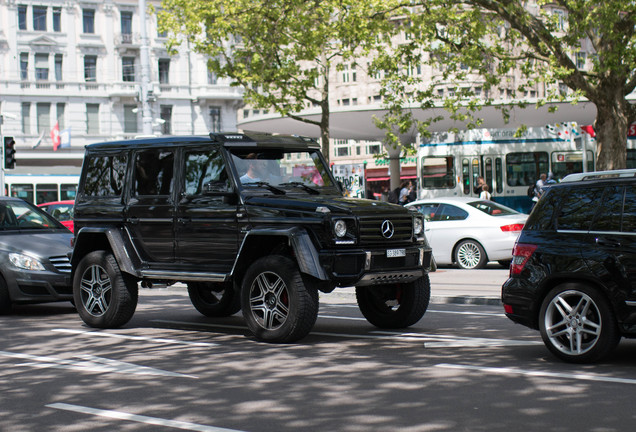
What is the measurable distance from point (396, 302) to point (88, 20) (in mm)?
59753

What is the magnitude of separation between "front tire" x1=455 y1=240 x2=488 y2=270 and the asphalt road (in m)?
8.95

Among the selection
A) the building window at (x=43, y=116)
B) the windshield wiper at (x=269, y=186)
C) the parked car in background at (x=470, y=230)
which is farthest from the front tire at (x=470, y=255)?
the building window at (x=43, y=116)

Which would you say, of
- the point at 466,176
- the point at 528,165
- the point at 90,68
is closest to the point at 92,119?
the point at 90,68

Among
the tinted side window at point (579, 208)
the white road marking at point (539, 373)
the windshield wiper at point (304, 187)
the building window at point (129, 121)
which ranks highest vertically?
the building window at point (129, 121)

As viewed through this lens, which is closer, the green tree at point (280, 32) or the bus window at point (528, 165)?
the green tree at point (280, 32)

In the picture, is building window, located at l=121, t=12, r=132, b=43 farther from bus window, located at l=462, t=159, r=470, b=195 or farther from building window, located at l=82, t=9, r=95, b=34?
bus window, located at l=462, t=159, r=470, b=195

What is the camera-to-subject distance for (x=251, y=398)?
668 centimetres

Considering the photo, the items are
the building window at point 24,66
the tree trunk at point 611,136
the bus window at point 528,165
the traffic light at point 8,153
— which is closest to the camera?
the tree trunk at point 611,136

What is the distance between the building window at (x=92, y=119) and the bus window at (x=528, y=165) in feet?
131

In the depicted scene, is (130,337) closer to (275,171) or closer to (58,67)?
(275,171)

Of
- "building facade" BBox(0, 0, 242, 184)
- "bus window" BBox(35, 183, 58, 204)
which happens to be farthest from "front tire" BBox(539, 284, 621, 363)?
"building facade" BBox(0, 0, 242, 184)

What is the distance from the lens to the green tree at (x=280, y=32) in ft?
80.1

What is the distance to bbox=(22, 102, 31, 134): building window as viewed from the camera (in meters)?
63.5

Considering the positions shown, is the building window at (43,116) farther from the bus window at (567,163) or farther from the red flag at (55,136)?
the bus window at (567,163)
